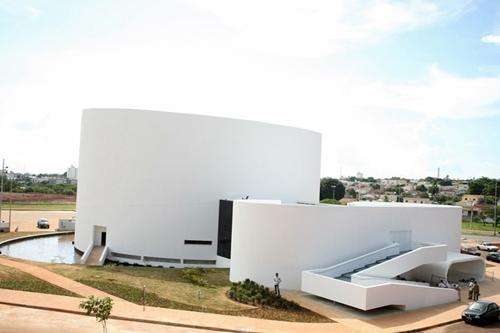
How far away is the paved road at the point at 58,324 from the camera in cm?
1673

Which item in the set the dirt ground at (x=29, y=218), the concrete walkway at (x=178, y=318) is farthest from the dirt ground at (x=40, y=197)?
the concrete walkway at (x=178, y=318)

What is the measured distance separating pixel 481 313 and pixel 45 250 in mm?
31339

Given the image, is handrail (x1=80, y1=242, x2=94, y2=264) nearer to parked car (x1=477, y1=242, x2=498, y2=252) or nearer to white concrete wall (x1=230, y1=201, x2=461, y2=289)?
white concrete wall (x1=230, y1=201, x2=461, y2=289)

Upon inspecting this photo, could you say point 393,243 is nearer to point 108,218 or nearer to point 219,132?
point 219,132

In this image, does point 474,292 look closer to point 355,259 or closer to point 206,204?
point 355,259

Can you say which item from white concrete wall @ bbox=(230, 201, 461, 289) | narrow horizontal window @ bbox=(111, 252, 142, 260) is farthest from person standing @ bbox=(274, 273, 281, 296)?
narrow horizontal window @ bbox=(111, 252, 142, 260)

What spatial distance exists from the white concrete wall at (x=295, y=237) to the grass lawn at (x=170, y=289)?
221 centimetres

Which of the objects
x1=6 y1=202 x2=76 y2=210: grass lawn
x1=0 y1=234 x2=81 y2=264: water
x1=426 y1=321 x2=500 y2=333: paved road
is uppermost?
x1=6 y1=202 x2=76 y2=210: grass lawn

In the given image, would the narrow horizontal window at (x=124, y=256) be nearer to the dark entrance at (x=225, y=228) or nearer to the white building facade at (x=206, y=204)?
the white building facade at (x=206, y=204)

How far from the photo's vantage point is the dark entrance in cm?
3372

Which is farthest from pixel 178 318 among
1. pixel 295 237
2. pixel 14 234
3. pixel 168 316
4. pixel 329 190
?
pixel 329 190

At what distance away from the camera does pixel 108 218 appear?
35.2 m

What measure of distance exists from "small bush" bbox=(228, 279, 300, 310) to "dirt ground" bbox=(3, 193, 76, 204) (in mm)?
69726

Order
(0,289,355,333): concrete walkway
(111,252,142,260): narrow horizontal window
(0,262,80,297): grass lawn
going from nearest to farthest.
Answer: (0,289,355,333): concrete walkway → (0,262,80,297): grass lawn → (111,252,142,260): narrow horizontal window
